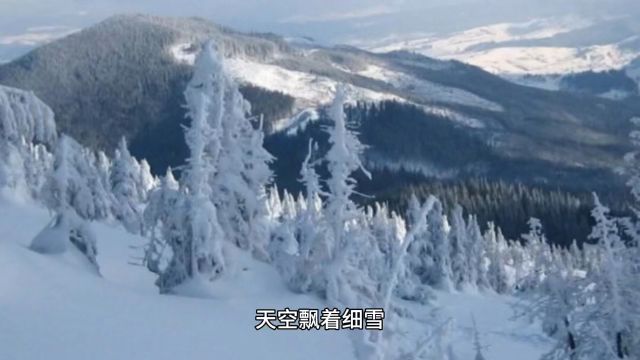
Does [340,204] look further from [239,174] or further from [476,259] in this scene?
[476,259]

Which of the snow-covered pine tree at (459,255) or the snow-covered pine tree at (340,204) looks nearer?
the snow-covered pine tree at (340,204)

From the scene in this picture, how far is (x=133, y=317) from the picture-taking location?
74.2ft

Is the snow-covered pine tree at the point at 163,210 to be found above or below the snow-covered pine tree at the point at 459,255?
above

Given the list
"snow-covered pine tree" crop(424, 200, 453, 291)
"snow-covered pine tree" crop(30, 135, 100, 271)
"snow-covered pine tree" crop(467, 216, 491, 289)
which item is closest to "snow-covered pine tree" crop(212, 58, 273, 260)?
"snow-covered pine tree" crop(30, 135, 100, 271)

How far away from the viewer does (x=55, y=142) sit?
29172mm

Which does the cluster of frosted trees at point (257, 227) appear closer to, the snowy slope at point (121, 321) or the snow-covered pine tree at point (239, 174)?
the snow-covered pine tree at point (239, 174)

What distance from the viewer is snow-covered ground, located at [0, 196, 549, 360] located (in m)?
20.0

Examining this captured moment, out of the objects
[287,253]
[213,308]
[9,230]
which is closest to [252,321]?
[213,308]

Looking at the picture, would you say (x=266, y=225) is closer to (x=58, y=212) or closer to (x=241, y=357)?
(x=58, y=212)

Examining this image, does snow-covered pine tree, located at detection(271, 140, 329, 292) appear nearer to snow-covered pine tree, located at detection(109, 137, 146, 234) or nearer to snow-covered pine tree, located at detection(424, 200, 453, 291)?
snow-covered pine tree, located at detection(109, 137, 146, 234)

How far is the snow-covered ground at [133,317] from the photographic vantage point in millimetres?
20047

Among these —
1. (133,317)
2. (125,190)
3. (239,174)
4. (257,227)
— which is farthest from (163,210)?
(125,190)

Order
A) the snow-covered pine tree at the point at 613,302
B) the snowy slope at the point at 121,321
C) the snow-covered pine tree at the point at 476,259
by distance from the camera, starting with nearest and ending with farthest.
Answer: the snowy slope at the point at 121,321
the snow-covered pine tree at the point at 613,302
the snow-covered pine tree at the point at 476,259

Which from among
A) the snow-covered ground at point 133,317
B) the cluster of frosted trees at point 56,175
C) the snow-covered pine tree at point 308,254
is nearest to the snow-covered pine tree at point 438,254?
the cluster of frosted trees at point 56,175
